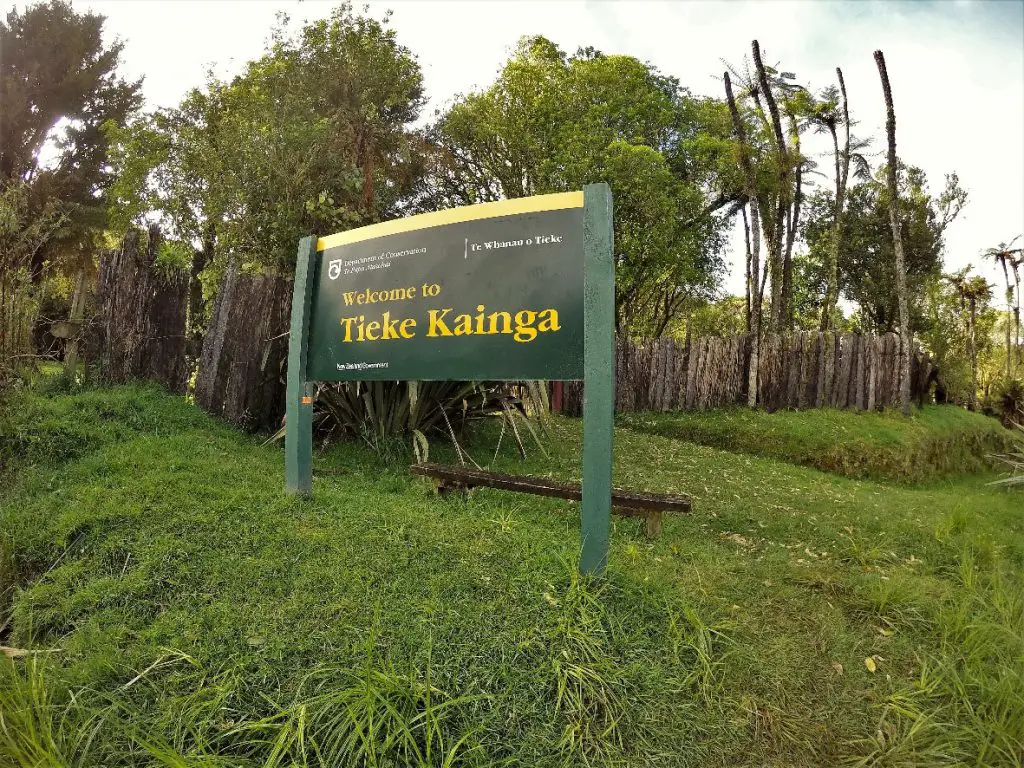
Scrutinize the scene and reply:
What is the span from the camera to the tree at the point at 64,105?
18969 mm

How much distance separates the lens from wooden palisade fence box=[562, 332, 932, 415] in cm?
1162

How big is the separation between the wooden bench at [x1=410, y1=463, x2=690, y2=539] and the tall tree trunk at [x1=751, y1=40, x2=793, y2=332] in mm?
11884

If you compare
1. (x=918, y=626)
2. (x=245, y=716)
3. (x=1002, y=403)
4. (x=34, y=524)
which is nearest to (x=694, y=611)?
(x=918, y=626)

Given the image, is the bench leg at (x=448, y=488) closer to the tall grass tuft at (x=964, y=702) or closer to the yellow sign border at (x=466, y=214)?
the yellow sign border at (x=466, y=214)

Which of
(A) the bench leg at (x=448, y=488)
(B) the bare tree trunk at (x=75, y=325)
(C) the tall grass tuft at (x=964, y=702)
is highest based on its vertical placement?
(B) the bare tree trunk at (x=75, y=325)

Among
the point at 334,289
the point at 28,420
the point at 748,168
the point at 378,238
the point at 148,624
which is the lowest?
the point at 148,624

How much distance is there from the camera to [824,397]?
1234cm

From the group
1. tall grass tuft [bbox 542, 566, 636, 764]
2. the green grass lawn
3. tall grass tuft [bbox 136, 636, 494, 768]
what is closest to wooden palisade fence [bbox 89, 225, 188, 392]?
the green grass lawn

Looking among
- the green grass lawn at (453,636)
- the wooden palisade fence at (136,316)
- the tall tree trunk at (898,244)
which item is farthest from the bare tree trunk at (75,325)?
the tall tree trunk at (898,244)

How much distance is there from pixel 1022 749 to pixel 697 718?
1.13m

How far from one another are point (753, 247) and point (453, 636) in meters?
16.5

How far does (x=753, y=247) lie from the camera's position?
54.3 feet

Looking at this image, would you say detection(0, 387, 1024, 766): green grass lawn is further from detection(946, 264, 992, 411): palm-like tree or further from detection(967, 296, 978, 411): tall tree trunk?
detection(946, 264, 992, 411): palm-like tree

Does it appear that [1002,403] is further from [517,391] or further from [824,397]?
[517,391]
